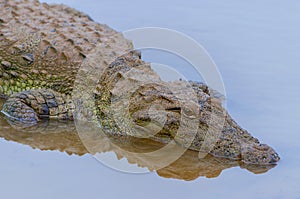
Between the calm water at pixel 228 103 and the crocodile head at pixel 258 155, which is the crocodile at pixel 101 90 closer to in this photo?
the crocodile head at pixel 258 155

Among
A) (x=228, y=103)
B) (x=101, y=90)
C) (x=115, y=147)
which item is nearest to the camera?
(x=115, y=147)

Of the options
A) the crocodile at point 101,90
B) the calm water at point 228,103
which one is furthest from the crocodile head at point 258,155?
the calm water at point 228,103

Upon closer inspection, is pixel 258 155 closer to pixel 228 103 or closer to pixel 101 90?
pixel 228 103

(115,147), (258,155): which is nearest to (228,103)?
(258,155)

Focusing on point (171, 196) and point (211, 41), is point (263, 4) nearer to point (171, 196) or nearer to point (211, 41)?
point (211, 41)

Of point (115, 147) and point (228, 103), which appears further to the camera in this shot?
point (228, 103)

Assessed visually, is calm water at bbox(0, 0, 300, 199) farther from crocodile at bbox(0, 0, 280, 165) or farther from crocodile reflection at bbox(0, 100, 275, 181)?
crocodile at bbox(0, 0, 280, 165)

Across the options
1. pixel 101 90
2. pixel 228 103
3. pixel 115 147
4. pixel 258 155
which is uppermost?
pixel 228 103
